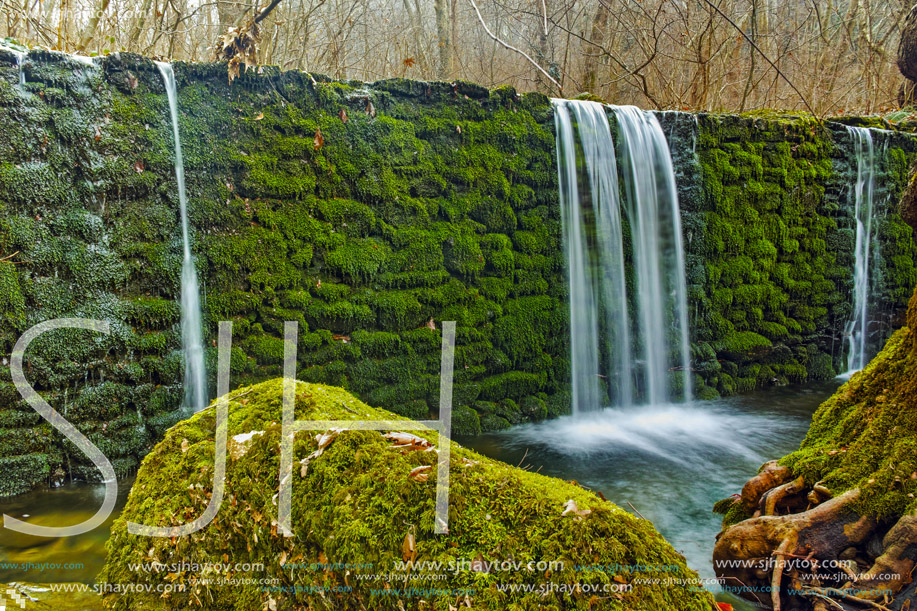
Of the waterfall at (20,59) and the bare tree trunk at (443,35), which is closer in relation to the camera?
the waterfall at (20,59)

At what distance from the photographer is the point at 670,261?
20.5 feet

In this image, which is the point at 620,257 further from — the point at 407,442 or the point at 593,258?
the point at 407,442

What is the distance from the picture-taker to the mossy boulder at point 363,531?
1.28 meters

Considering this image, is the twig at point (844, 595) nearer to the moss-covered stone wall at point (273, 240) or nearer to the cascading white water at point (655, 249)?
the moss-covered stone wall at point (273, 240)

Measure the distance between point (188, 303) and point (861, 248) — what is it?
8.54 m

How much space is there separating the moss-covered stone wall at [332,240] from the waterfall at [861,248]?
699 mm

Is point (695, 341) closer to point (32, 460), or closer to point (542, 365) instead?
point (542, 365)

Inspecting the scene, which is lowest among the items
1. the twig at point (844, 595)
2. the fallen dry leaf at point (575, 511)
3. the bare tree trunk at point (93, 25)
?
the twig at point (844, 595)

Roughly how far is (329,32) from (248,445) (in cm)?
1004

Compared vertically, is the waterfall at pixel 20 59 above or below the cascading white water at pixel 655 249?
above

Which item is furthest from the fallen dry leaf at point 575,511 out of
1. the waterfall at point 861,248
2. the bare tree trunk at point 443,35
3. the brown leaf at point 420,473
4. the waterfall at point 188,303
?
the bare tree trunk at point 443,35

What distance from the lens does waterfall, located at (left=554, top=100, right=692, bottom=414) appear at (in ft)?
19.2

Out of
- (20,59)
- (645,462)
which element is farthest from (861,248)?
(20,59)

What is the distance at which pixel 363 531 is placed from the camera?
141cm
